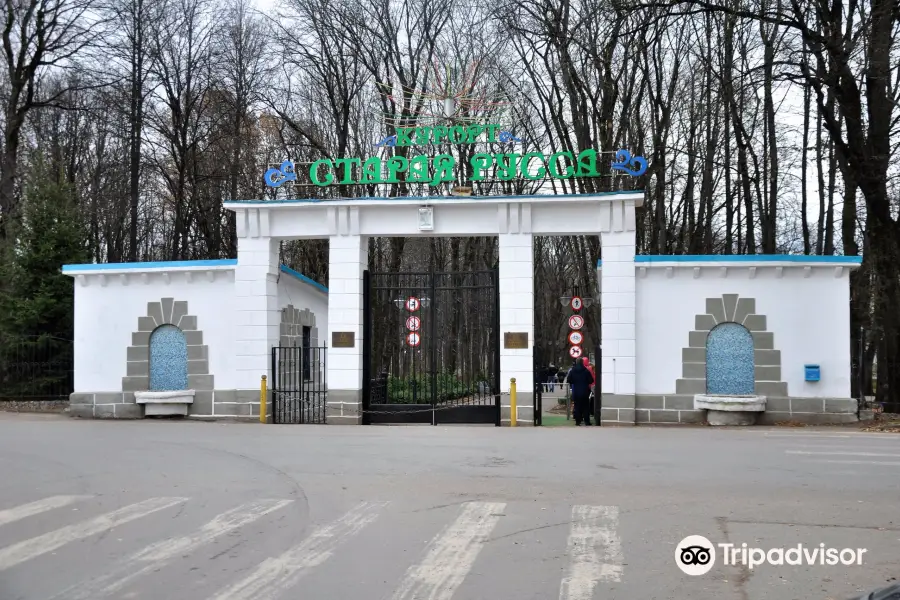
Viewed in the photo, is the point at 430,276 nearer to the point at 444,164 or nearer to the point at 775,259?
the point at 444,164

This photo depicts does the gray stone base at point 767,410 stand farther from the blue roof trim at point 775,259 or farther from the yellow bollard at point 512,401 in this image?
the blue roof trim at point 775,259

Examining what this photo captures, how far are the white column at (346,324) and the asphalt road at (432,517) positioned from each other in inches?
210

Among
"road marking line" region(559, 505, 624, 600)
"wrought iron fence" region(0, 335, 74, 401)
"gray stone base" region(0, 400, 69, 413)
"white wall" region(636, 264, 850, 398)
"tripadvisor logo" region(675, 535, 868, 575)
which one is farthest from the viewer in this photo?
"wrought iron fence" region(0, 335, 74, 401)

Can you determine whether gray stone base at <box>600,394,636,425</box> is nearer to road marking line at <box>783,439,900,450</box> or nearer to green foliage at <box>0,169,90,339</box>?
road marking line at <box>783,439,900,450</box>

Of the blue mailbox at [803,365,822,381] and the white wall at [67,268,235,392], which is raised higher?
the white wall at [67,268,235,392]

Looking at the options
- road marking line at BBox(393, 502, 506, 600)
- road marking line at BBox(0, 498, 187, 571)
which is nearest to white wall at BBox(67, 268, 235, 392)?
road marking line at BBox(0, 498, 187, 571)

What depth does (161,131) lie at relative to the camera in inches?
1412

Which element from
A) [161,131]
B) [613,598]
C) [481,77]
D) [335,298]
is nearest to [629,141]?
[481,77]

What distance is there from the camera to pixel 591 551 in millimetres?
7484

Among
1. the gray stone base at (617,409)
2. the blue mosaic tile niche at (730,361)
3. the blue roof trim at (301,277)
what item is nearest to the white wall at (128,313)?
the blue roof trim at (301,277)

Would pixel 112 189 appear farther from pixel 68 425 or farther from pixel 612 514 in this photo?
pixel 612 514

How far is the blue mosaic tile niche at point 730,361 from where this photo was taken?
1986cm

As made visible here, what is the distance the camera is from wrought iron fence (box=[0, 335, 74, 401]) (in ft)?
82.7

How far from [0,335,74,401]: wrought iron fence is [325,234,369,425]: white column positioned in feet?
30.1
